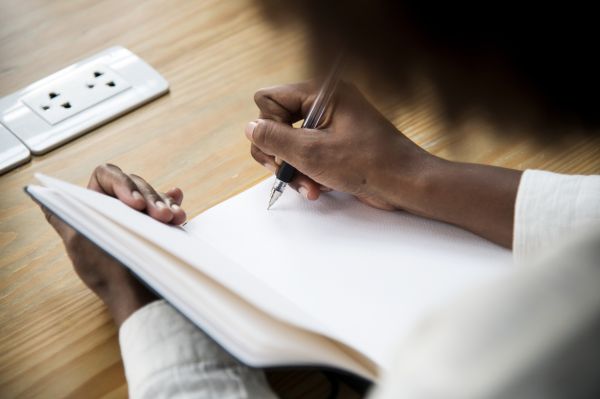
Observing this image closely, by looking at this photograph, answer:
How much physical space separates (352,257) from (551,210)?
0.18 metres

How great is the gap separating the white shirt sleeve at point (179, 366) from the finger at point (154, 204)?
4.6 inches

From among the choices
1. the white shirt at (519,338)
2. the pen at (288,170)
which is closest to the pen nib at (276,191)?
the pen at (288,170)

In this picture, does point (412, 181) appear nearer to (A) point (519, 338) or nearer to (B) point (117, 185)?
(B) point (117, 185)

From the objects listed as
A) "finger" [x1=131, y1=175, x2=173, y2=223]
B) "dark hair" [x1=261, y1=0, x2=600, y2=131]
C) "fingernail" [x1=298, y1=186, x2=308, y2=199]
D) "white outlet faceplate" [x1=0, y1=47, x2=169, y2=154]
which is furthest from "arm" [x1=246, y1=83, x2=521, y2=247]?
"dark hair" [x1=261, y1=0, x2=600, y2=131]

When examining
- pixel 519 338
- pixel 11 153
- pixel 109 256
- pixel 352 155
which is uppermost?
pixel 519 338

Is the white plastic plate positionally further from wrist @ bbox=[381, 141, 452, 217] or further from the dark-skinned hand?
wrist @ bbox=[381, 141, 452, 217]

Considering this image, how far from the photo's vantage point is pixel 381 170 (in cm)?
75

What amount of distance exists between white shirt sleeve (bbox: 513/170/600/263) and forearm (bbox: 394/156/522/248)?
0.02 meters

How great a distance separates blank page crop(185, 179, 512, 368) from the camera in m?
0.63

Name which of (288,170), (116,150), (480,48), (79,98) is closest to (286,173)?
Result: (288,170)

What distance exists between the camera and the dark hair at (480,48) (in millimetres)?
225

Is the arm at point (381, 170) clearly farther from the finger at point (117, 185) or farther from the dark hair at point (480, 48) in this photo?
the dark hair at point (480, 48)

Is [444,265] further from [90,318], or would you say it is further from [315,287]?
[90,318]

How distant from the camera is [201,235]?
741mm
